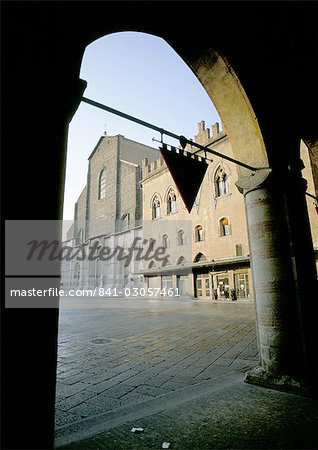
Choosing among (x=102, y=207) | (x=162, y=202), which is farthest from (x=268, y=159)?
(x=102, y=207)

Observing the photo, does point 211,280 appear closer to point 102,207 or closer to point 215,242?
point 215,242

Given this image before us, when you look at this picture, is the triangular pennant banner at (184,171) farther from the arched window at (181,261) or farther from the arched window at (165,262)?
the arched window at (165,262)

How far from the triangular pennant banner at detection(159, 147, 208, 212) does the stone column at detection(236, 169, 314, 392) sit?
0.86 m

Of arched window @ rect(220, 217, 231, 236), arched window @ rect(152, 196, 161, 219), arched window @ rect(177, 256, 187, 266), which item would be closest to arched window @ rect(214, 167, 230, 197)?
arched window @ rect(220, 217, 231, 236)

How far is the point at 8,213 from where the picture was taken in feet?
4.76

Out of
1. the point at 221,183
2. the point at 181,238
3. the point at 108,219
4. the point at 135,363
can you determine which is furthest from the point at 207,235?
the point at 135,363

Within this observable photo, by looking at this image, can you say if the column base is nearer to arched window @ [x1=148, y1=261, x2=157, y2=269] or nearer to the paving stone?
the paving stone

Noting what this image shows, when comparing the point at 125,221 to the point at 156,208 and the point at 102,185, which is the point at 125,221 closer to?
the point at 156,208

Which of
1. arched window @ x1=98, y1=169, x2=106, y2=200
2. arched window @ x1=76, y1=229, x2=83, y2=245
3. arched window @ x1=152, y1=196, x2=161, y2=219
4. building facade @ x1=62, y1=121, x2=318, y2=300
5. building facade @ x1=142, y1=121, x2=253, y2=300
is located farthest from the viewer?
arched window @ x1=76, y1=229, x2=83, y2=245

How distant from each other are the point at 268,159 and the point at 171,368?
A: 295 centimetres

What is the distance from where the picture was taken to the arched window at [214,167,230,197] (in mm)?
19969

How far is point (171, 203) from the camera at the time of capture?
24.3 m

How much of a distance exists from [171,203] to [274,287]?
21514 millimetres

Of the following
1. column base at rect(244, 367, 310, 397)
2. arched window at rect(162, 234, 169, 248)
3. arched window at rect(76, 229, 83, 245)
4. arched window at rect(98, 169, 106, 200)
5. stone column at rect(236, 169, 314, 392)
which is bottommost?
column base at rect(244, 367, 310, 397)
